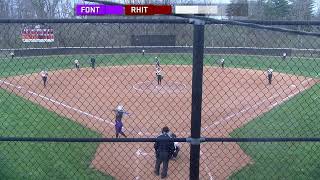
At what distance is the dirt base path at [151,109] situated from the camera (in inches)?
427

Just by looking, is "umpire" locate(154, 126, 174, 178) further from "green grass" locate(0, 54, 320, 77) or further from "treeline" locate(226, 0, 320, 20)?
"treeline" locate(226, 0, 320, 20)

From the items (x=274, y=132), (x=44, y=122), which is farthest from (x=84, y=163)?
(x=274, y=132)

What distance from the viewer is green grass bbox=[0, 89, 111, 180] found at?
32.4ft

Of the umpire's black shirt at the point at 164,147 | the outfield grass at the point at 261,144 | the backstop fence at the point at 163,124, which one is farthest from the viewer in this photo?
the outfield grass at the point at 261,144

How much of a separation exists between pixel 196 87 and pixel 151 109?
14.2 m

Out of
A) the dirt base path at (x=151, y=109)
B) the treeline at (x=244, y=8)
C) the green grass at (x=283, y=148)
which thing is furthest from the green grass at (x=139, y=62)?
the green grass at (x=283, y=148)

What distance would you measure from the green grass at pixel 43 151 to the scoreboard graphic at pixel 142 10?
674 cm

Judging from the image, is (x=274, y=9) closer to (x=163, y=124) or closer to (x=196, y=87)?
(x=163, y=124)

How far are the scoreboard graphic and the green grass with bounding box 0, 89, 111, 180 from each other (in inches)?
265

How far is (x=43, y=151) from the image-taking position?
37.8ft

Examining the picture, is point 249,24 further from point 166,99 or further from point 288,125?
point 166,99

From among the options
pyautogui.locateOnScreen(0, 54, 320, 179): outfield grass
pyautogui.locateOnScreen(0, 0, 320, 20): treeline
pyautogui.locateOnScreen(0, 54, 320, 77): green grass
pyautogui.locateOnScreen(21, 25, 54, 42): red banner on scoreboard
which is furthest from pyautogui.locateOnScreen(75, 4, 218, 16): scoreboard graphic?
pyautogui.locateOnScreen(0, 0, 320, 20): treeline

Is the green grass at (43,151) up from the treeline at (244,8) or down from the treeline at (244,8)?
down
